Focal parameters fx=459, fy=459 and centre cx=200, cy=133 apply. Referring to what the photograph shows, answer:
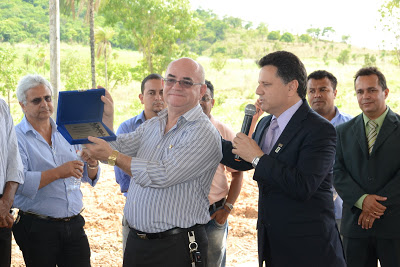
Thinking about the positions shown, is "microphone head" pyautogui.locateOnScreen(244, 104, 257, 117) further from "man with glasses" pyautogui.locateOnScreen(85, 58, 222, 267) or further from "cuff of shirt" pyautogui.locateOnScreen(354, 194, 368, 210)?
"cuff of shirt" pyautogui.locateOnScreen(354, 194, 368, 210)

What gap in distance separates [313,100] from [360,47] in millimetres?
52360

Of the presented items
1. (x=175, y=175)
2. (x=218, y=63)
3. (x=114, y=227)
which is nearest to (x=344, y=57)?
(x=218, y=63)

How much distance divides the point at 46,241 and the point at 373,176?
225 cm

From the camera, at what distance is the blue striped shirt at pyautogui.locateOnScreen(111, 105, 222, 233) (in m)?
2.20

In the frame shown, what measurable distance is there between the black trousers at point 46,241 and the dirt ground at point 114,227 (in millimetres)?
1985

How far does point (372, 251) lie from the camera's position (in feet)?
10.9

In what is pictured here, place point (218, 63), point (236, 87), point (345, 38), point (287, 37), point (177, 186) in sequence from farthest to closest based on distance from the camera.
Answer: point (287, 37) → point (345, 38) → point (218, 63) → point (236, 87) → point (177, 186)

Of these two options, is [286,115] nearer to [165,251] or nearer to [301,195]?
[301,195]

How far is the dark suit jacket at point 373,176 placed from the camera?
10.5 ft

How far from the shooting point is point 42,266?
9.54 ft

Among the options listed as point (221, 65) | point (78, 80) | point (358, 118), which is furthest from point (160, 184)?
point (221, 65)

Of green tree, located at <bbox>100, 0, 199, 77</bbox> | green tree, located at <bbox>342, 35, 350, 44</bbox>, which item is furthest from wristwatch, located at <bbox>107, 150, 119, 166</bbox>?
green tree, located at <bbox>342, 35, 350, 44</bbox>

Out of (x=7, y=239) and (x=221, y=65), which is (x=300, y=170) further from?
(x=221, y=65)

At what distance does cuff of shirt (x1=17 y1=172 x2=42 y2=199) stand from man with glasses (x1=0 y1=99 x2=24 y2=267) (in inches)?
1.7
